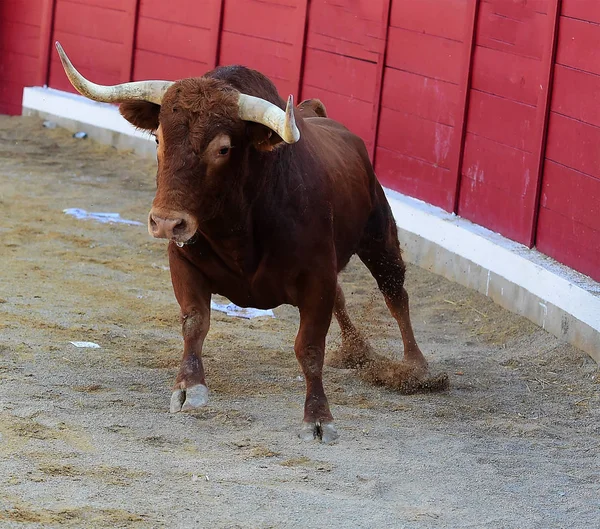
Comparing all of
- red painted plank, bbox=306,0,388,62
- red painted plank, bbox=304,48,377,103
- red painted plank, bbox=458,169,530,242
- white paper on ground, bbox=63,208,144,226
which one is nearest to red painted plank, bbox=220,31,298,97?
red painted plank, bbox=304,48,377,103

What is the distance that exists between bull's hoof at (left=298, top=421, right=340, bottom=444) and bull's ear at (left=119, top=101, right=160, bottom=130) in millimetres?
1258

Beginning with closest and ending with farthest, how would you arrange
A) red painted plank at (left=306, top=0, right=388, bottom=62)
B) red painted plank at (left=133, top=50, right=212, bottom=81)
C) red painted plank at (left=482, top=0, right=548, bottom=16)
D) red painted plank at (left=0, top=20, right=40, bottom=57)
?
red painted plank at (left=482, top=0, right=548, bottom=16)
red painted plank at (left=306, top=0, right=388, bottom=62)
red painted plank at (left=133, top=50, right=212, bottom=81)
red painted plank at (left=0, top=20, right=40, bottom=57)

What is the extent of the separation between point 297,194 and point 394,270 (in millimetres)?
1264

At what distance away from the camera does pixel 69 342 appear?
5121 mm

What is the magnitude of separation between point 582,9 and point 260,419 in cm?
298

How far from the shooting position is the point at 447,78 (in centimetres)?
740

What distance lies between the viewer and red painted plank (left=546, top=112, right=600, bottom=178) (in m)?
5.83

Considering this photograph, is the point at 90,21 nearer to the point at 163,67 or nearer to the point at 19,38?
the point at 19,38

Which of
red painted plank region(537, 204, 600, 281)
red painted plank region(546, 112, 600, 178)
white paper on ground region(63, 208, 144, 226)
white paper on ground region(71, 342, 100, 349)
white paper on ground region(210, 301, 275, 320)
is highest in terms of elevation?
red painted plank region(546, 112, 600, 178)

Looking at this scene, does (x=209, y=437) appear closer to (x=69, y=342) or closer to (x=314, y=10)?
(x=69, y=342)

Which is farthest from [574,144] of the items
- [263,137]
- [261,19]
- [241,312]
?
[261,19]

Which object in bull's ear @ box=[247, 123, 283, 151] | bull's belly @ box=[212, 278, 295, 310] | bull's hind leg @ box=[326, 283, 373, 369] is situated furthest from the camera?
bull's hind leg @ box=[326, 283, 373, 369]

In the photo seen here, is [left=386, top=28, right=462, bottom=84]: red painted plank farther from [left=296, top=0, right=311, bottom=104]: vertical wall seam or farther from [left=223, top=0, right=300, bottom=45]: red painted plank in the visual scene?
[left=223, top=0, right=300, bottom=45]: red painted plank

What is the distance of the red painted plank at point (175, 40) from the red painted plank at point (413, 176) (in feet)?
8.99
